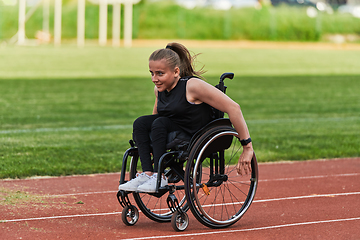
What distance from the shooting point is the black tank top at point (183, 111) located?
414 centimetres

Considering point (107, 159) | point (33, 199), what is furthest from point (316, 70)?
point (33, 199)

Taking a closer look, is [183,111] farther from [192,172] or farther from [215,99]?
[192,172]

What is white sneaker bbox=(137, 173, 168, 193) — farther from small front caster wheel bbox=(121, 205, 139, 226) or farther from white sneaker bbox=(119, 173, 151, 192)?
small front caster wheel bbox=(121, 205, 139, 226)

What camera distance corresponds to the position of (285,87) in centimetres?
1898

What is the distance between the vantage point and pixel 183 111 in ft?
13.5

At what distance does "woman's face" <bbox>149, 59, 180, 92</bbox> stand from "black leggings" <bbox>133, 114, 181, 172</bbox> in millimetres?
248

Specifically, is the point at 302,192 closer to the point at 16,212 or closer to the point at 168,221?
the point at 168,221

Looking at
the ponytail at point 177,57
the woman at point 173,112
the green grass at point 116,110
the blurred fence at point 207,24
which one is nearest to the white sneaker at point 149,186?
the woman at point 173,112

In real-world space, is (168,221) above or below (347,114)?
above

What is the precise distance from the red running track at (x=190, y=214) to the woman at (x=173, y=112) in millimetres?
468

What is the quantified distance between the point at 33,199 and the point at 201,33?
148 feet

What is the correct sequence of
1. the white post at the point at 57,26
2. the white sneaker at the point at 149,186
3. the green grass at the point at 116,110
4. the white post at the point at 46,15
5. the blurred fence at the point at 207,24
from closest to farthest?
the white sneaker at the point at 149,186
the green grass at the point at 116,110
the white post at the point at 57,26
the white post at the point at 46,15
the blurred fence at the point at 207,24

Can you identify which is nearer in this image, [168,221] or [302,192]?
[168,221]

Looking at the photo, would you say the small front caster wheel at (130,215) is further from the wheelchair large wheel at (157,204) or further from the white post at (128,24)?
the white post at (128,24)
